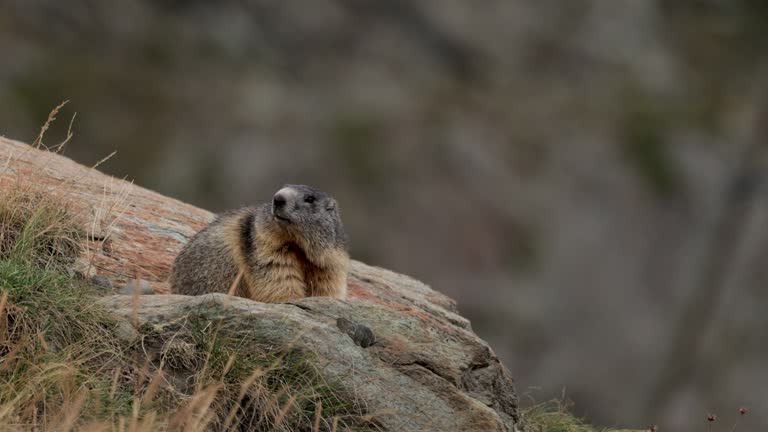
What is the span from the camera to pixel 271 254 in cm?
736

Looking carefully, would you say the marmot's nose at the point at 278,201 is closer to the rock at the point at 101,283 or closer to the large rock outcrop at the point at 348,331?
the large rock outcrop at the point at 348,331

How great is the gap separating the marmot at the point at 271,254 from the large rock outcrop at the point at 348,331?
503 millimetres

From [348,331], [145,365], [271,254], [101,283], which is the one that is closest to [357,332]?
[348,331]

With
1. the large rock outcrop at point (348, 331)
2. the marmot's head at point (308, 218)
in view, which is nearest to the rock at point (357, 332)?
the large rock outcrop at point (348, 331)

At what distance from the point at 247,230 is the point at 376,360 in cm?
175

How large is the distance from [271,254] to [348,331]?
127 centimetres

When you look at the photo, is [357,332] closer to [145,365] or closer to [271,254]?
[271,254]

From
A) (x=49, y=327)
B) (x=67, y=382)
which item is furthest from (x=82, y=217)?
(x=67, y=382)

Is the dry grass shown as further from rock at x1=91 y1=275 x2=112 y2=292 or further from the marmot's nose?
the marmot's nose

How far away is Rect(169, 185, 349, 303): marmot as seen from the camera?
23.9 ft

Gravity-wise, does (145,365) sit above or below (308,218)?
below

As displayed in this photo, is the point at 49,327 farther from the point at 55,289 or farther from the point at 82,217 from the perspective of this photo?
the point at 82,217

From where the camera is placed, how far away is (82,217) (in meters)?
7.31

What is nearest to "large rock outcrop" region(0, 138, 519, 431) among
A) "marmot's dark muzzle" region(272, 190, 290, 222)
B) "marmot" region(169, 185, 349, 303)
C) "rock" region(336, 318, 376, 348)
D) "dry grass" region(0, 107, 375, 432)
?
"rock" region(336, 318, 376, 348)
